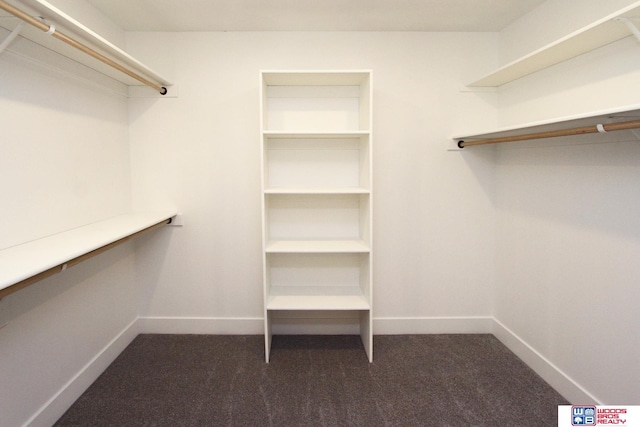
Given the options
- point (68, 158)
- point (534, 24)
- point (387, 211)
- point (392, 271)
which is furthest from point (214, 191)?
point (534, 24)

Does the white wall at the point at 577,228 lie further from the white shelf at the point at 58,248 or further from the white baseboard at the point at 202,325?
the white shelf at the point at 58,248

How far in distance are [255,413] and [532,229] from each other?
6.78ft

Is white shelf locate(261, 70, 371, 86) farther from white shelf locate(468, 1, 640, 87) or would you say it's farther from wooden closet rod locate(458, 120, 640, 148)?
wooden closet rod locate(458, 120, 640, 148)

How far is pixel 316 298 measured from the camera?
2.52 meters

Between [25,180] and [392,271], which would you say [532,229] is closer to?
[392,271]

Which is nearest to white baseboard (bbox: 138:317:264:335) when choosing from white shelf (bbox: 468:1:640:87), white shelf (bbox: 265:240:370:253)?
white shelf (bbox: 265:240:370:253)

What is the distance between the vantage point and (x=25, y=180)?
166 centimetres

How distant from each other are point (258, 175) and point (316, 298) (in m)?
1.04

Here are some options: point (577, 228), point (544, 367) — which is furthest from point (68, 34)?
point (544, 367)

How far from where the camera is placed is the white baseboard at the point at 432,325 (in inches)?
110

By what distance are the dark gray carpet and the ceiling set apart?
2345 mm

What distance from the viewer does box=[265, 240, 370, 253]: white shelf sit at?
2.35 metres

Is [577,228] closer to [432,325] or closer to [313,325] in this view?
[432,325]

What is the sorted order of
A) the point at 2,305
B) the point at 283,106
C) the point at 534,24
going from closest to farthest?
the point at 2,305 < the point at 534,24 < the point at 283,106
